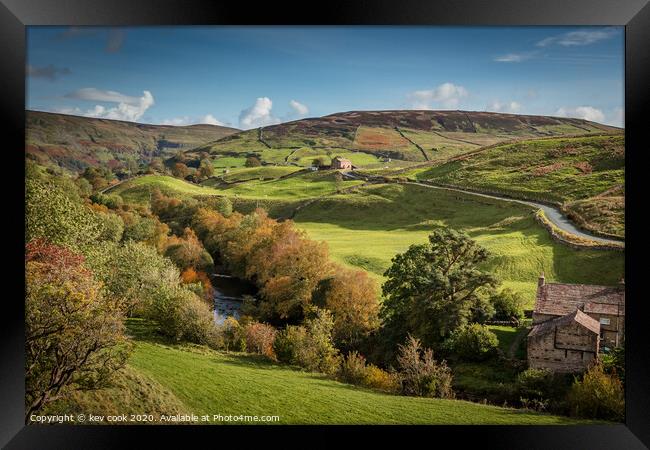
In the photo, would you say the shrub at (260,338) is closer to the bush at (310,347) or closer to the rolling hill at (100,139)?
the bush at (310,347)

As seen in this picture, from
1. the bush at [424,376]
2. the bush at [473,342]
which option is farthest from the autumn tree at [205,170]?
the bush at [473,342]

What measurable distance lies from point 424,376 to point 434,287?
1111 millimetres

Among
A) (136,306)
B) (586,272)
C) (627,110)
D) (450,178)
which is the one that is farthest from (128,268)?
(627,110)

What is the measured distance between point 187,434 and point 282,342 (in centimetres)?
157

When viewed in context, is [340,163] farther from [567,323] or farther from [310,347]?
[567,323]

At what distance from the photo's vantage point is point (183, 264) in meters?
6.63

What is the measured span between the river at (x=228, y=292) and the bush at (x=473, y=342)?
9.13 ft

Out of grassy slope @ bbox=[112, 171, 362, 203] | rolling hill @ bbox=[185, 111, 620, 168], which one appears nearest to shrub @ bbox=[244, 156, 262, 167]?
rolling hill @ bbox=[185, 111, 620, 168]

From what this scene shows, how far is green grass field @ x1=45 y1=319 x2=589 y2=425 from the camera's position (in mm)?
5230

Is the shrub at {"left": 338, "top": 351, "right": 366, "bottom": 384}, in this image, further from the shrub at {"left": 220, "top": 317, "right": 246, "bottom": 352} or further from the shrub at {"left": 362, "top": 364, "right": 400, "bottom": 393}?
the shrub at {"left": 220, "top": 317, "right": 246, "bottom": 352}

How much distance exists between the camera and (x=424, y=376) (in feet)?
18.5

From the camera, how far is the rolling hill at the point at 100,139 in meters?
5.55

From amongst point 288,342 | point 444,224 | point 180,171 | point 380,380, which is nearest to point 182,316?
point 288,342

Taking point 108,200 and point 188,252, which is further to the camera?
point 188,252
